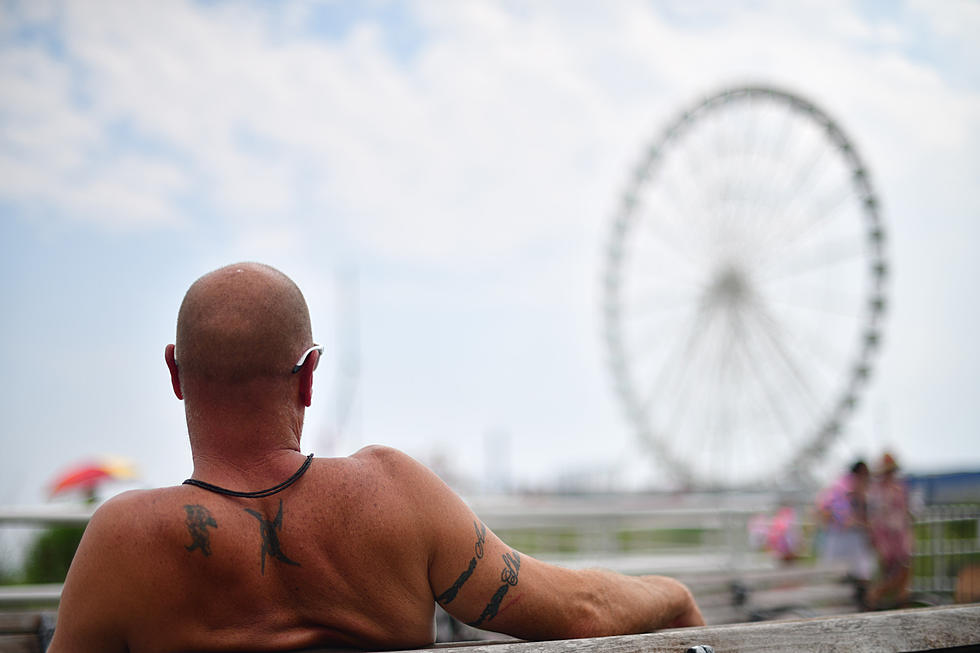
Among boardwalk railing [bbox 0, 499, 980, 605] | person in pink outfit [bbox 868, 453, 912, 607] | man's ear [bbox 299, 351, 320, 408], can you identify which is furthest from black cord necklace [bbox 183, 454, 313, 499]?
person in pink outfit [bbox 868, 453, 912, 607]

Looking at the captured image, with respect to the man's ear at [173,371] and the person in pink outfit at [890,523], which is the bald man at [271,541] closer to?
the man's ear at [173,371]

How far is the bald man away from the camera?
3.64 ft

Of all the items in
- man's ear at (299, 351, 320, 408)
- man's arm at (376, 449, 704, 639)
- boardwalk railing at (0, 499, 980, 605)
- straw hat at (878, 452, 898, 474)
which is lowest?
boardwalk railing at (0, 499, 980, 605)

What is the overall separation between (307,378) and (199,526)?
265mm

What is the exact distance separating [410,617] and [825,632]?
63 cm

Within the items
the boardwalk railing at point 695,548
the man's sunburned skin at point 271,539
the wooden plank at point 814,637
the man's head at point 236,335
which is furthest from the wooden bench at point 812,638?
the boardwalk railing at point 695,548

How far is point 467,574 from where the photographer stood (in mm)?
1251

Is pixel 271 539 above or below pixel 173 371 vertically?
below

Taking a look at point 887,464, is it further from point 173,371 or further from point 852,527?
point 173,371

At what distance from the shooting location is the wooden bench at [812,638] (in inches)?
45.8

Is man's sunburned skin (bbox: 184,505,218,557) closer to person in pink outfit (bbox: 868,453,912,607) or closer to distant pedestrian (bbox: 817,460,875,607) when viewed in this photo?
person in pink outfit (bbox: 868,453,912,607)

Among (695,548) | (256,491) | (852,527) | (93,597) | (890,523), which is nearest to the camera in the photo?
(93,597)

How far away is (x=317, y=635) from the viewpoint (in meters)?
1.19

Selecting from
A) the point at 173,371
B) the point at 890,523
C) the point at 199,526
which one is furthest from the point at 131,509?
the point at 890,523
